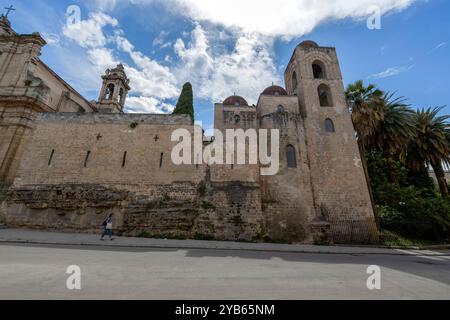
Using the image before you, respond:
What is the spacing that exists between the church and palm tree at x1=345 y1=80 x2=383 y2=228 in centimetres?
87

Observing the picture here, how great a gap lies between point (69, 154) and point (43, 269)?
1182cm

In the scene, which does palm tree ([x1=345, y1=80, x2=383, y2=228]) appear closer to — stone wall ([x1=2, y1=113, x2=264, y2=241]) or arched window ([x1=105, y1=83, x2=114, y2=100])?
stone wall ([x1=2, y1=113, x2=264, y2=241])

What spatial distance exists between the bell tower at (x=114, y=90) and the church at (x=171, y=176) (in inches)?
463

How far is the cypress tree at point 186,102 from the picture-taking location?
1940 centimetres

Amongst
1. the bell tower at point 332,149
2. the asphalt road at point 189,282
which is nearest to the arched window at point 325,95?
the bell tower at point 332,149

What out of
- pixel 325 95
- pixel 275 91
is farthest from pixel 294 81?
pixel 325 95

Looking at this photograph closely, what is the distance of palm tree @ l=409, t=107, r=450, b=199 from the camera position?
17266 millimetres

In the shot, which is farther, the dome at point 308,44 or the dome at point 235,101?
the dome at point 235,101

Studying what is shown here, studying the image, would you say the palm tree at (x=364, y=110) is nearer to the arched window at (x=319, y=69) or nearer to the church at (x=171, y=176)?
the church at (x=171, y=176)

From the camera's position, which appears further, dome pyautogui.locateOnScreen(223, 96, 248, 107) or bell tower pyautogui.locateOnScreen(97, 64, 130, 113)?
bell tower pyautogui.locateOnScreen(97, 64, 130, 113)

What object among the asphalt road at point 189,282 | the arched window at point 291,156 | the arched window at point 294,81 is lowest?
the asphalt road at point 189,282

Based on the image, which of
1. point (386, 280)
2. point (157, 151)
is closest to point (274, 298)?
point (386, 280)

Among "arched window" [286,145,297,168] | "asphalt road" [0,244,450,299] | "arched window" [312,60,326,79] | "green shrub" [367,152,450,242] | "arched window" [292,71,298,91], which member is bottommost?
"asphalt road" [0,244,450,299]

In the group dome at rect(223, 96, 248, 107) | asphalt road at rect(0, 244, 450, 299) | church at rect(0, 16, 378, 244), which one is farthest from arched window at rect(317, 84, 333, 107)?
asphalt road at rect(0, 244, 450, 299)
